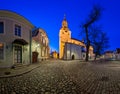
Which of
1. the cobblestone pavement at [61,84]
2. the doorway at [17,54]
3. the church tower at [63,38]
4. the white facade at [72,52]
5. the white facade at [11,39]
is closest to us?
the cobblestone pavement at [61,84]

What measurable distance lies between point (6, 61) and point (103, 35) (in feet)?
111

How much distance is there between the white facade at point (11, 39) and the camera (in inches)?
639

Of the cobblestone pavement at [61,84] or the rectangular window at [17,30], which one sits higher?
the rectangular window at [17,30]

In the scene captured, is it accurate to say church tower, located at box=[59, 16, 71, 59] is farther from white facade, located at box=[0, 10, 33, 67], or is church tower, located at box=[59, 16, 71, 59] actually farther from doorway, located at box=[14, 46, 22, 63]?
white facade, located at box=[0, 10, 33, 67]

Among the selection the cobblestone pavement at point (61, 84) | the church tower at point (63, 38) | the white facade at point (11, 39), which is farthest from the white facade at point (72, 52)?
the cobblestone pavement at point (61, 84)

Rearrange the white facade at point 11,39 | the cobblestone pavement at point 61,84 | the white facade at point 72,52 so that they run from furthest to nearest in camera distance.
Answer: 1. the white facade at point 72,52
2. the white facade at point 11,39
3. the cobblestone pavement at point 61,84

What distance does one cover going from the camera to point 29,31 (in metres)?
21.5

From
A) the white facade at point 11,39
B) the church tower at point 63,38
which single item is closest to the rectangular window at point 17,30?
the white facade at point 11,39

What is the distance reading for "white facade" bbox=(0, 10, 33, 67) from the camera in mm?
16234

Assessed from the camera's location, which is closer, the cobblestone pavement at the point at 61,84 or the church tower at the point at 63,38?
the cobblestone pavement at the point at 61,84

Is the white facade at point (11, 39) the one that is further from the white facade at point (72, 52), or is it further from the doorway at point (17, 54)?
the white facade at point (72, 52)

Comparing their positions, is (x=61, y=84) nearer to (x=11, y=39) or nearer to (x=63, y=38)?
(x=11, y=39)

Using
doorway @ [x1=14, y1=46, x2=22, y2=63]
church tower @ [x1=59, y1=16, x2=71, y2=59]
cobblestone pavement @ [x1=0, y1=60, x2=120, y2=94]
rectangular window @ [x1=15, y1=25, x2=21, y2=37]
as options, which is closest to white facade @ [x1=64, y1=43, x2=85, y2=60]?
church tower @ [x1=59, y1=16, x2=71, y2=59]

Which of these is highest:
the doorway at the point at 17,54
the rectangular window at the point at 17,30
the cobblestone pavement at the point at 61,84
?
the rectangular window at the point at 17,30
